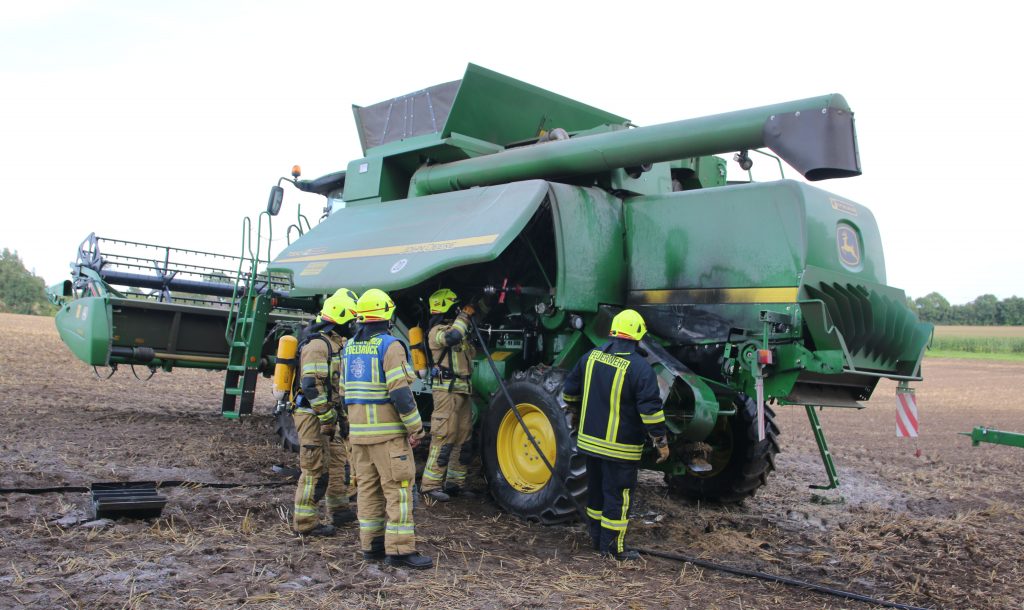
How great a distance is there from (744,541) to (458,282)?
11.8ft

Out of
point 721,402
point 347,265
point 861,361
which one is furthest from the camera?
point 347,265

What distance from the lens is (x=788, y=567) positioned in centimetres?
593

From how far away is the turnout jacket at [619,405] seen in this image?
19.3 feet

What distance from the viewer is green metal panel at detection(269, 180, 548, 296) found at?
6.85m

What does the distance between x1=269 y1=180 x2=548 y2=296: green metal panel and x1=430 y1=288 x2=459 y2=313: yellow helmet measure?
611 millimetres

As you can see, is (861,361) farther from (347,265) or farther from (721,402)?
(347,265)

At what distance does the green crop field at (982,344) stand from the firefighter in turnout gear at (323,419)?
4099 cm

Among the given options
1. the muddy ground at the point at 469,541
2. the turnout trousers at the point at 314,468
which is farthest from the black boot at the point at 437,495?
the turnout trousers at the point at 314,468

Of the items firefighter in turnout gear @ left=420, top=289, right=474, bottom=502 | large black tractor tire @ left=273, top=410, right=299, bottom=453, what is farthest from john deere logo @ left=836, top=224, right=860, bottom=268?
large black tractor tire @ left=273, top=410, right=299, bottom=453

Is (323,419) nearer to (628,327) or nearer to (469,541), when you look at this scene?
(469,541)

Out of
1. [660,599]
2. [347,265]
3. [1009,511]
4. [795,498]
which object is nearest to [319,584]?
[660,599]

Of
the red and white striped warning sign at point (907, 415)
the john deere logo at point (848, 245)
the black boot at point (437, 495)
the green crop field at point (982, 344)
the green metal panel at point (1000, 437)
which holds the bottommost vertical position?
the black boot at point (437, 495)

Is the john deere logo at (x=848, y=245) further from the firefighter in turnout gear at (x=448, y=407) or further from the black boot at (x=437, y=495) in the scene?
the black boot at (x=437, y=495)

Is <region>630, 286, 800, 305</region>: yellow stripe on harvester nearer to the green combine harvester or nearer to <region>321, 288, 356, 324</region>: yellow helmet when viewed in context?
the green combine harvester
